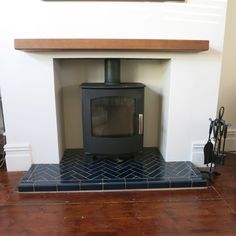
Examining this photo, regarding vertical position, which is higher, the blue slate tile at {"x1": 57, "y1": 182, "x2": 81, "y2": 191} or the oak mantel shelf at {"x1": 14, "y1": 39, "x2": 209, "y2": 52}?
the oak mantel shelf at {"x1": 14, "y1": 39, "x2": 209, "y2": 52}

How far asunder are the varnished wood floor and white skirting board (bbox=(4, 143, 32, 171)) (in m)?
0.26

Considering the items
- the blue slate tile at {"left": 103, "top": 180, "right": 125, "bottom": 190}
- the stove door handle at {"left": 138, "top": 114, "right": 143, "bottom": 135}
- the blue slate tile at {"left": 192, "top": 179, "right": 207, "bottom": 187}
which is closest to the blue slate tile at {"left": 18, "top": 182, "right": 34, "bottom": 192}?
the blue slate tile at {"left": 103, "top": 180, "right": 125, "bottom": 190}

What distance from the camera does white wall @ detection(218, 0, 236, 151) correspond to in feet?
8.18

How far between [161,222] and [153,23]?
1595 mm

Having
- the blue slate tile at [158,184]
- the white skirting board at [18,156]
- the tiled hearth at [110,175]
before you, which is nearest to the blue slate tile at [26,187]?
the tiled hearth at [110,175]

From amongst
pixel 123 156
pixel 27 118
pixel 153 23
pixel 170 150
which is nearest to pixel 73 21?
pixel 153 23

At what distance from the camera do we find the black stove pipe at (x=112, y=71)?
2221mm

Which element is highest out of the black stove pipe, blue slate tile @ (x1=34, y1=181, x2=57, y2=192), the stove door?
the black stove pipe

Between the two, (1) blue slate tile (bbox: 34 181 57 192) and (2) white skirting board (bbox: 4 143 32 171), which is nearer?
(1) blue slate tile (bbox: 34 181 57 192)

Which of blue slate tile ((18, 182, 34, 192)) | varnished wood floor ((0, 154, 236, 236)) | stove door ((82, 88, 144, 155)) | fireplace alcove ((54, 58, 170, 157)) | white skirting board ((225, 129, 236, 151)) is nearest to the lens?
varnished wood floor ((0, 154, 236, 236))

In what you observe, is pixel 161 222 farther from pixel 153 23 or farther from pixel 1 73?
pixel 1 73

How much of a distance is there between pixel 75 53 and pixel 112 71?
39 cm

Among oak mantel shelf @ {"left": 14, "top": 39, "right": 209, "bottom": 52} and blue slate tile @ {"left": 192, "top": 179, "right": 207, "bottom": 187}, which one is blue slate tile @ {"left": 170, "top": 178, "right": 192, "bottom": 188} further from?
oak mantel shelf @ {"left": 14, "top": 39, "right": 209, "bottom": 52}

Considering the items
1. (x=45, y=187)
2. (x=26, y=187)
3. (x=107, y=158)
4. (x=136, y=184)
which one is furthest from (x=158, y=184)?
(x=26, y=187)
